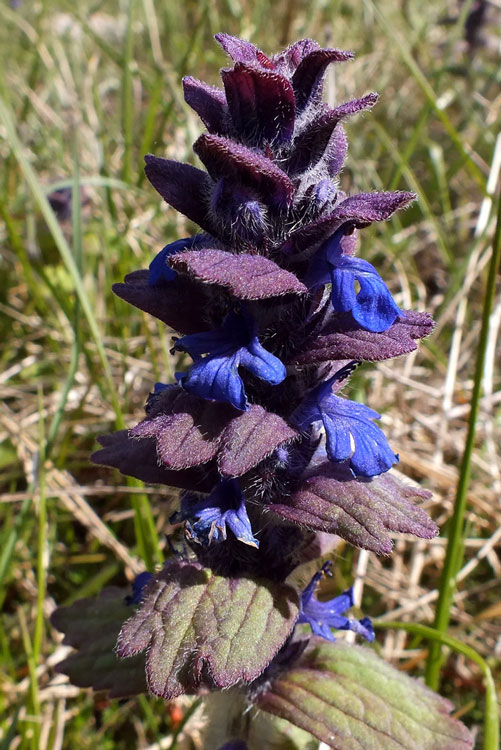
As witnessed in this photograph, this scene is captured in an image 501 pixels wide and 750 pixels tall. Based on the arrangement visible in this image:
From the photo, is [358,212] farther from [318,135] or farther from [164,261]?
[164,261]

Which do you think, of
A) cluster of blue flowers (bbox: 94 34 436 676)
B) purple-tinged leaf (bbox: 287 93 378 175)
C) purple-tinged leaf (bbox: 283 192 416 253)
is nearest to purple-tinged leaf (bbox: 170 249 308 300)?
cluster of blue flowers (bbox: 94 34 436 676)

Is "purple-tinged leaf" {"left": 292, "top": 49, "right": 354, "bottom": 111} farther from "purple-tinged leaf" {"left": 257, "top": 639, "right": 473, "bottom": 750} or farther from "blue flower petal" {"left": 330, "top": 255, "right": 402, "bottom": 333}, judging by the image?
"purple-tinged leaf" {"left": 257, "top": 639, "right": 473, "bottom": 750}

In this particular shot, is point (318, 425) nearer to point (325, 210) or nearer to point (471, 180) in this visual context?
point (325, 210)

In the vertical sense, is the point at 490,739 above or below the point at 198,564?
below

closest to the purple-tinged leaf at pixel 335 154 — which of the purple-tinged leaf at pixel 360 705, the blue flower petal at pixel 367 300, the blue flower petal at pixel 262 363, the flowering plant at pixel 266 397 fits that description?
the flowering plant at pixel 266 397

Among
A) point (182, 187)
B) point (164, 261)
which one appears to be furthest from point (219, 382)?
point (182, 187)

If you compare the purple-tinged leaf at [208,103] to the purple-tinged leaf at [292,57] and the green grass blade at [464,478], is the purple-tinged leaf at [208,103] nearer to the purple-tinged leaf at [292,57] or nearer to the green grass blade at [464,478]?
the purple-tinged leaf at [292,57]

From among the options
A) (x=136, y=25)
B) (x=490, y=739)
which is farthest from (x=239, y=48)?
(x=136, y=25)
